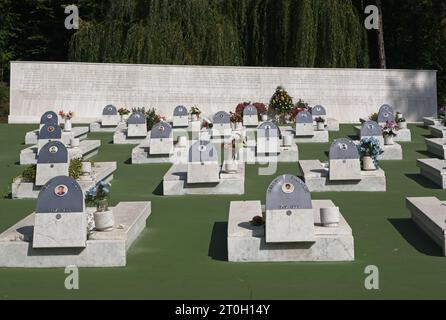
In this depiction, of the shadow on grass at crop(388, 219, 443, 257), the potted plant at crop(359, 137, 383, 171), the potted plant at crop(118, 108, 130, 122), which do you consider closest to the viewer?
the shadow on grass at crop(388, 219, 443, 257)

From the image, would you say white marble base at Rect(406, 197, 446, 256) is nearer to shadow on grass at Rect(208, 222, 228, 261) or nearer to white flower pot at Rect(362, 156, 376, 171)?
shadow on grass at Rect(208, 222, 228, 261)

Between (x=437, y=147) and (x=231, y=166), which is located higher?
(x=437, y=147)

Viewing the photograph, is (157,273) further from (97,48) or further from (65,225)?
(97,48)

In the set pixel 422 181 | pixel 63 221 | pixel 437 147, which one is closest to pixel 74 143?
A: pixel 422 181

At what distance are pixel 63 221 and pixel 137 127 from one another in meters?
12.3

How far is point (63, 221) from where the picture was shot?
7.80 m

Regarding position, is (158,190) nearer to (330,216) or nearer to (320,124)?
(330,216)

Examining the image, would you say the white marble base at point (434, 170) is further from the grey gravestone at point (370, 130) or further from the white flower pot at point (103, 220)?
the white flower pot at point (103, 220)

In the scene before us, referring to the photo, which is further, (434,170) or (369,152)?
(434,170)

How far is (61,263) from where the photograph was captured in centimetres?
789

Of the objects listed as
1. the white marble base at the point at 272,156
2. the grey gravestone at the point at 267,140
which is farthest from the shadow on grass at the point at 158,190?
the grey gravestone at the point at 267,140

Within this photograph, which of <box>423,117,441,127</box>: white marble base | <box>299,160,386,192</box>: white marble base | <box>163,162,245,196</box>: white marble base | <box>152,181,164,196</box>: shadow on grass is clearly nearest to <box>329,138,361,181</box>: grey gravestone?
<box>299,160,386,192</box>: white marble base

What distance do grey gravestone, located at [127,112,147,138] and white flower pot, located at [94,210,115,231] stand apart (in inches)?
467

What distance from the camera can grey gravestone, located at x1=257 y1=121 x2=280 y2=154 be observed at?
1611cm
